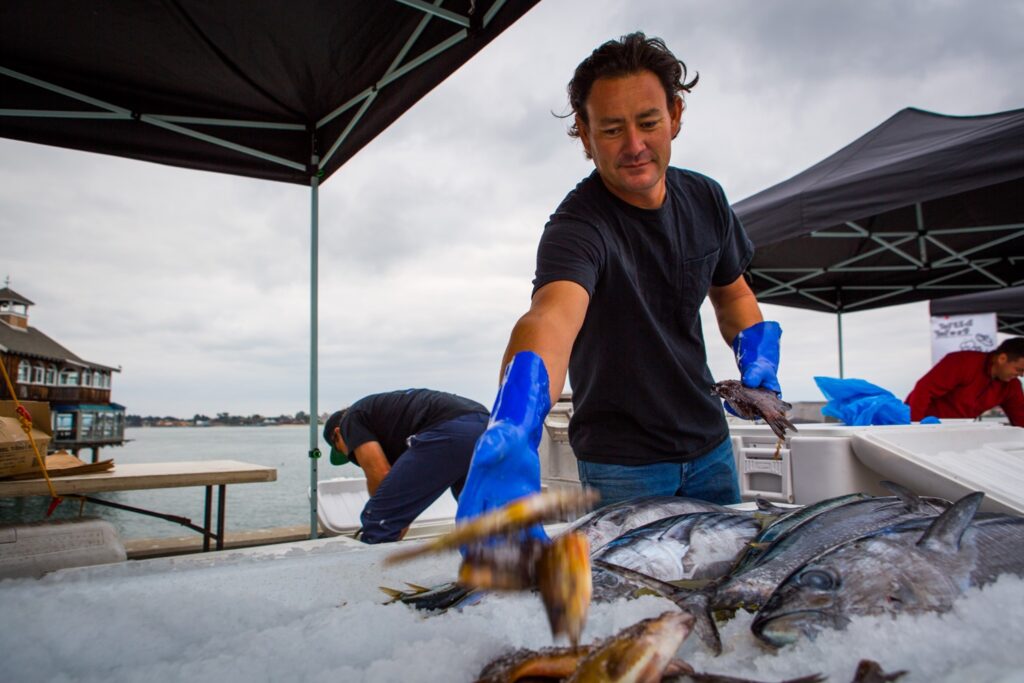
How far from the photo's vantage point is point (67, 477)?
8.46 ft

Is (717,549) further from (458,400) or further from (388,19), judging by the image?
(388,19)

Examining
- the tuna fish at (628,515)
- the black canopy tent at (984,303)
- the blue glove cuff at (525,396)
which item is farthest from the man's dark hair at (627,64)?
the black canopy tent at (984,303)

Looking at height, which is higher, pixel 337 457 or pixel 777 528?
pixel 777 528

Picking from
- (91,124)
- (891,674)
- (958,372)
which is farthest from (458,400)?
(958,372)

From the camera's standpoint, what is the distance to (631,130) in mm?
1408

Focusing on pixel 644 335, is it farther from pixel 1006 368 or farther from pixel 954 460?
pixel 1006 368

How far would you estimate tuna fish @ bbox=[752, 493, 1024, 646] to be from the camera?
2.48ft

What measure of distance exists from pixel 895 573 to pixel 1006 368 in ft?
16.1

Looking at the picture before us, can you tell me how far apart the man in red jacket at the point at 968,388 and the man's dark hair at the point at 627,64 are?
4.50 m

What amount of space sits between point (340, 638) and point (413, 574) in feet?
1.20

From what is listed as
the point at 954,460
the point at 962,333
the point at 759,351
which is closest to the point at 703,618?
the point at 759,351

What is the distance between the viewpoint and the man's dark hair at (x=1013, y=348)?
438cm

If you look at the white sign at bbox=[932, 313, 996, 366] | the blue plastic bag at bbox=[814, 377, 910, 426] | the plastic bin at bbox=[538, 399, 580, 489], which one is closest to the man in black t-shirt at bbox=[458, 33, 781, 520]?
the blue plastic bag at bbox=[814, 377, 910, 426]

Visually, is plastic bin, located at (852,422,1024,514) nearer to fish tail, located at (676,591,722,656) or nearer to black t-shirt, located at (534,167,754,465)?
black t-shirt, located at (534,167,754,465)
